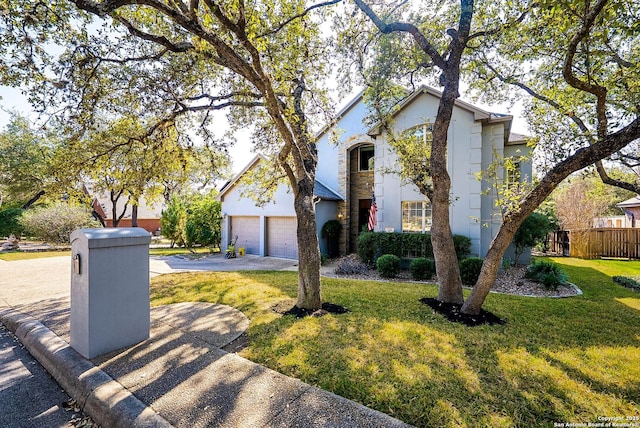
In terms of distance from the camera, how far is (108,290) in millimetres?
3818

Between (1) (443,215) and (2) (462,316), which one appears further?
(1) (443,215)

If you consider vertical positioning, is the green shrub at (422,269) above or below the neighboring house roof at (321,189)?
below

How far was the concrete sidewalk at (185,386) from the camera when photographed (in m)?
2.54

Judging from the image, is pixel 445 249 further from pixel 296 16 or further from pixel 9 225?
pixel 9 225

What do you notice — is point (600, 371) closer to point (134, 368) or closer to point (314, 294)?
point (314, 294)

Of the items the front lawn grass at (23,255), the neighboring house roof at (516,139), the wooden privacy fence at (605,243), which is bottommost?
the front lawn grass at (23,255)

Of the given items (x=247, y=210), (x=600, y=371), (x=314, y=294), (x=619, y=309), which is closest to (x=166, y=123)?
(x=314, y=294)

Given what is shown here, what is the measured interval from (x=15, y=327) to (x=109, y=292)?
2.79m

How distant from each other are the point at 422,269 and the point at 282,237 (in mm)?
7366

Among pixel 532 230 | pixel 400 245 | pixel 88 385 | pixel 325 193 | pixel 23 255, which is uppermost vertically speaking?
pixel 325 193

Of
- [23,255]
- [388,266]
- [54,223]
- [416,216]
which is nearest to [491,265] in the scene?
[388,266]

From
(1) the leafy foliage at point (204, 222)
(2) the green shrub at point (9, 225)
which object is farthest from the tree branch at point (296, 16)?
(2) the green shrub at point (9, 225)

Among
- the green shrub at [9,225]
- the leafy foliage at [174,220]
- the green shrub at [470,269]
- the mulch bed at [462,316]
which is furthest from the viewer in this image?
the green shrub at [9,225]

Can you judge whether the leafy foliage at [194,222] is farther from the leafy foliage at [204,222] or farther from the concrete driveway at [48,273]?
the concrete driveway at [48,273]
